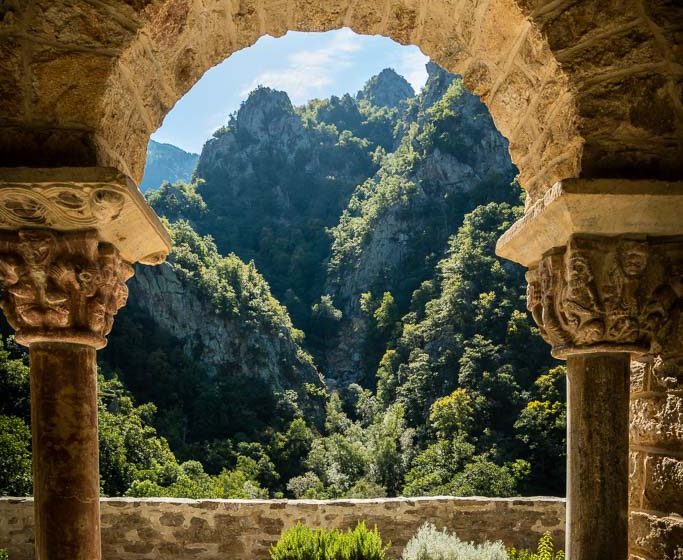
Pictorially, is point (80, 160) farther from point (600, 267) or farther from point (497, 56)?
point (600, 267)

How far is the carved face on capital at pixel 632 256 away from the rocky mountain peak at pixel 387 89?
233 ft

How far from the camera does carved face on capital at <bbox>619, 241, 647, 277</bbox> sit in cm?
162

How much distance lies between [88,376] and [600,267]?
4.94ft

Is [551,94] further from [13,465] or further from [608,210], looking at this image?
[13,465]

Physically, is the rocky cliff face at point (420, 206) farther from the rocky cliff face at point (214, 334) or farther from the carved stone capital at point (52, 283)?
the carved stone capital at point (52, 283)

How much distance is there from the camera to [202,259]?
33.7 m

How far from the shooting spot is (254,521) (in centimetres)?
495

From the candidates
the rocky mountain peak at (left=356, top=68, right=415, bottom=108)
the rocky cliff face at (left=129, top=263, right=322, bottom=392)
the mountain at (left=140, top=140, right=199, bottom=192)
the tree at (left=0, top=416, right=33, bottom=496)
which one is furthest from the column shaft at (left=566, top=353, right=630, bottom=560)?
the mountain at (left=140, top=140, right=199, bottom=192)

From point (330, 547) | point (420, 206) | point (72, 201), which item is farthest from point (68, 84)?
point (420, 206)

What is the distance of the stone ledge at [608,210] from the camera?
1.52 m

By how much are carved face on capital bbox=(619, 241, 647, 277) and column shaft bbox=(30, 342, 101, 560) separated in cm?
157

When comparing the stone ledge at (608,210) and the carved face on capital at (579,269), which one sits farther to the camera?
the carved face on capital at (579,269)

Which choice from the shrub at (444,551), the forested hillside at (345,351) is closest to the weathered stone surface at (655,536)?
the shrub at (444,551)

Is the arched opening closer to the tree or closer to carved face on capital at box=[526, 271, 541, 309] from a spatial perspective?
carved face on capital at box=[526, 271, 541, 309]
